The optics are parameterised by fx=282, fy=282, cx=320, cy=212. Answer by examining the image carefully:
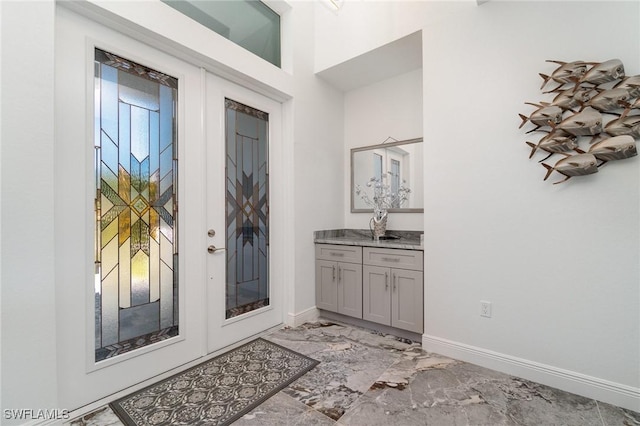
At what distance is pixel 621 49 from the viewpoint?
5.62 ft

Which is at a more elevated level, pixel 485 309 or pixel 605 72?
pixel 605 72

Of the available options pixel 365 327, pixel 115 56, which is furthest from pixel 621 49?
pixel 115 56

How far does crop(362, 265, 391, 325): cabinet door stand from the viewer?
105 inches

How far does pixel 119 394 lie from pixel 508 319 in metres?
2.68

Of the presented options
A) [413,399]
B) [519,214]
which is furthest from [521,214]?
[413,399]

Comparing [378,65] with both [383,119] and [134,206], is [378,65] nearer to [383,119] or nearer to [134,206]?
[383,119]

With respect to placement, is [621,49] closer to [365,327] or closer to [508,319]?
[508,319]

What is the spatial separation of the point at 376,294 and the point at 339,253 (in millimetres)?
559

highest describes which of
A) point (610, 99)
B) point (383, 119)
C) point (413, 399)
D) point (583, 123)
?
point (383, 119)

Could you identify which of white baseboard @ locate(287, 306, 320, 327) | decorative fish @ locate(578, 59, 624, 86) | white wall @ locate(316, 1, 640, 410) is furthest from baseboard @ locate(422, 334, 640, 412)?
decorative fish @ locate(578, 59, 624, 86)

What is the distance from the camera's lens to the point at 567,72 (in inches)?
71.7

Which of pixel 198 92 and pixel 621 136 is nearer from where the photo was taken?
pixel 621 136

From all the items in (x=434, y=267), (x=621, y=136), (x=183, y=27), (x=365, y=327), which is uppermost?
(x=183, y=27)

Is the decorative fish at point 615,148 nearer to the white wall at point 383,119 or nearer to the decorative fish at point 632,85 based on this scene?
the decorative fish at point 632,85
